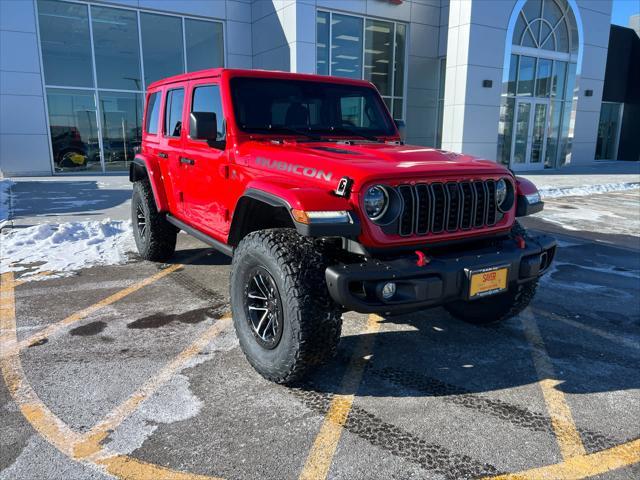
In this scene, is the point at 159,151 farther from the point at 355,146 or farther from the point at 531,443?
the point at 531,443

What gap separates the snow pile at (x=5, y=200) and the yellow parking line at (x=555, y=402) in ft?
24.0

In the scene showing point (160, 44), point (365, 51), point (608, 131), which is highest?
point (365, 51)

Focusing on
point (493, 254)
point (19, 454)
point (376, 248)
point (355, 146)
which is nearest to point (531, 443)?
point (493, 254)

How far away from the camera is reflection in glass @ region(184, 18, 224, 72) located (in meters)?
15.7

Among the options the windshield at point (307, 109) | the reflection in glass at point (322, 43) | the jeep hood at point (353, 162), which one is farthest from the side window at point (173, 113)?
the reflection in glass at point (322, 43)

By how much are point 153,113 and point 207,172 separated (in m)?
1.99

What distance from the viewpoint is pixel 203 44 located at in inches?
628

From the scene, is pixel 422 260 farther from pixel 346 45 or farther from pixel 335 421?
pixel 346 45

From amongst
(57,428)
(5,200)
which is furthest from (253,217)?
(5,200)

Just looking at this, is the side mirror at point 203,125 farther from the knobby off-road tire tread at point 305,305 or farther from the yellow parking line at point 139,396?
the yellow parking line at point 139,396

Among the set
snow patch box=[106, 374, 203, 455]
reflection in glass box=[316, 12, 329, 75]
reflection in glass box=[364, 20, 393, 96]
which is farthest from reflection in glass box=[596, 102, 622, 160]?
snow patch box=[106, 374, 203, 455]

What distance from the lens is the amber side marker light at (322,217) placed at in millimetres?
2680

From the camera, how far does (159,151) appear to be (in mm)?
5258

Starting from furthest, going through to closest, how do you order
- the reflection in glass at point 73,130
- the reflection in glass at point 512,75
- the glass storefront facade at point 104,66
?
the reflection in glass at point 512,75 < the reflection in glass at point 73,130 < the glass storefront facade at point 104,66
